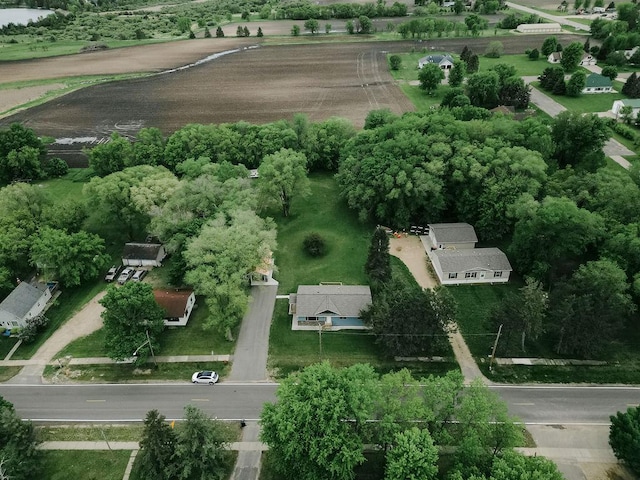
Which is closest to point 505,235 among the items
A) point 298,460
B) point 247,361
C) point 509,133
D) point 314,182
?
point 509,133

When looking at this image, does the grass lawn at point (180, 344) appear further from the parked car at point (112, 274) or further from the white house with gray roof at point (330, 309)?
the parked car at point (112, 274)

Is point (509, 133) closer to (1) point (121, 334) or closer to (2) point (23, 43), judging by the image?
(1) point (121, 334)

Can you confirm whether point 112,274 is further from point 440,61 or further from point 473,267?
point 440,61

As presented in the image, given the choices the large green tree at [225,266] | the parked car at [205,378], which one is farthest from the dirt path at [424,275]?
the parked car at [205,378]

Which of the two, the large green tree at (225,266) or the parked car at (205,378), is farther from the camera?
the large green tree at (225,266)

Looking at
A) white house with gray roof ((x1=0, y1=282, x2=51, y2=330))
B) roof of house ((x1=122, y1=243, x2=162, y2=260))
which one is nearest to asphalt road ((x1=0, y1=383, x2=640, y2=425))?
white house with gray roof ((x1=0, y1=282, x2=51, y2=330))

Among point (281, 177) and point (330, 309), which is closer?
point (330, 309)

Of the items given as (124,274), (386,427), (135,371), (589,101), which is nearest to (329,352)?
(386,427)

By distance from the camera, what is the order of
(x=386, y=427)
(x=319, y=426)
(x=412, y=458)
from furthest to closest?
(x=386, y=427) < (x=319, y=426) < (x=412, y=458)
